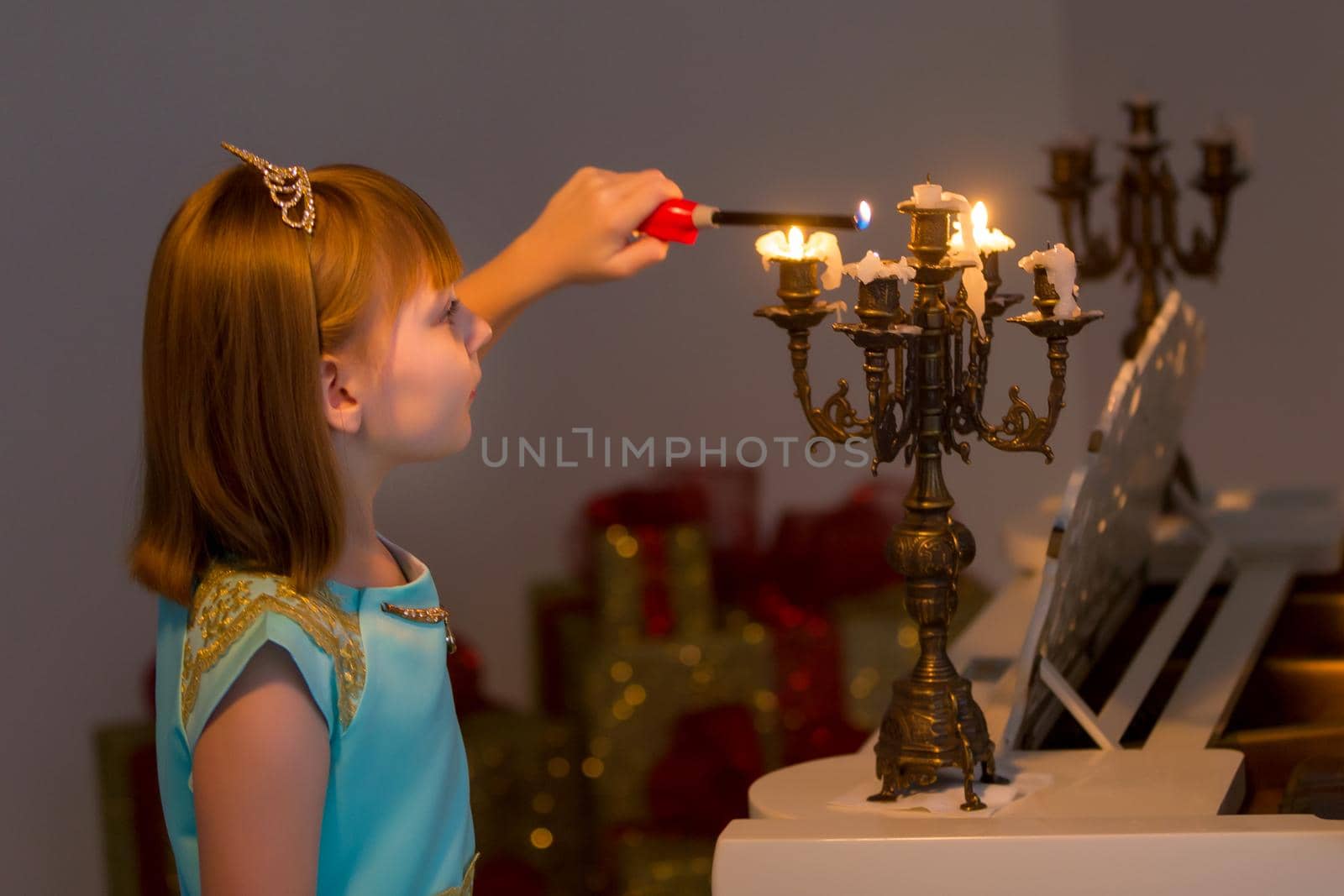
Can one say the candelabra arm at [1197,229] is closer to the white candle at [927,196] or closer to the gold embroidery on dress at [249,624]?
the white candle at [927,196]

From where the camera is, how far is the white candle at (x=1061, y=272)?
3.22 ft

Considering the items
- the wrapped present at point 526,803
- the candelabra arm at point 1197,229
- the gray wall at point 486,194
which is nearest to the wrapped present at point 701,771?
the wrapped present at point 526,803

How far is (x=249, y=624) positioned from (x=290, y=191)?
21cm

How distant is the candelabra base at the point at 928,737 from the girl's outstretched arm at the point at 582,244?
321 mm

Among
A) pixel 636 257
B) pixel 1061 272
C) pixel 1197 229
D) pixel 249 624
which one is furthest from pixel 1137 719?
pixel 1197 229

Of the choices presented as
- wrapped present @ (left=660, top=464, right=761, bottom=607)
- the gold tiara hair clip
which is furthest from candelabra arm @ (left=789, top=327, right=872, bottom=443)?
wrapped present @ (left=660, top=464, right=761, bottom=607)

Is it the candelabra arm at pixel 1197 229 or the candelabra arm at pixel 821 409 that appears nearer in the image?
the candelabra arm at pixel 821 409

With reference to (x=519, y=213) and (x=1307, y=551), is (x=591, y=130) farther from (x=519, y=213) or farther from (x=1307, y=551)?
(x=1307, y=551)

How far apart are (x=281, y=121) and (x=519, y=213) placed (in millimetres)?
288

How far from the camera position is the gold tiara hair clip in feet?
2.61

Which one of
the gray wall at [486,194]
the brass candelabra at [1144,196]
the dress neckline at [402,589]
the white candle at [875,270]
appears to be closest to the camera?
the dress neckline at [402,589]

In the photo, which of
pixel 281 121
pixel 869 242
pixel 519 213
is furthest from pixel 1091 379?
pixel 281 121

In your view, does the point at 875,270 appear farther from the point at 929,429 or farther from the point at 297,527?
→ the point at 297,527

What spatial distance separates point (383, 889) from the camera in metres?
0.82
